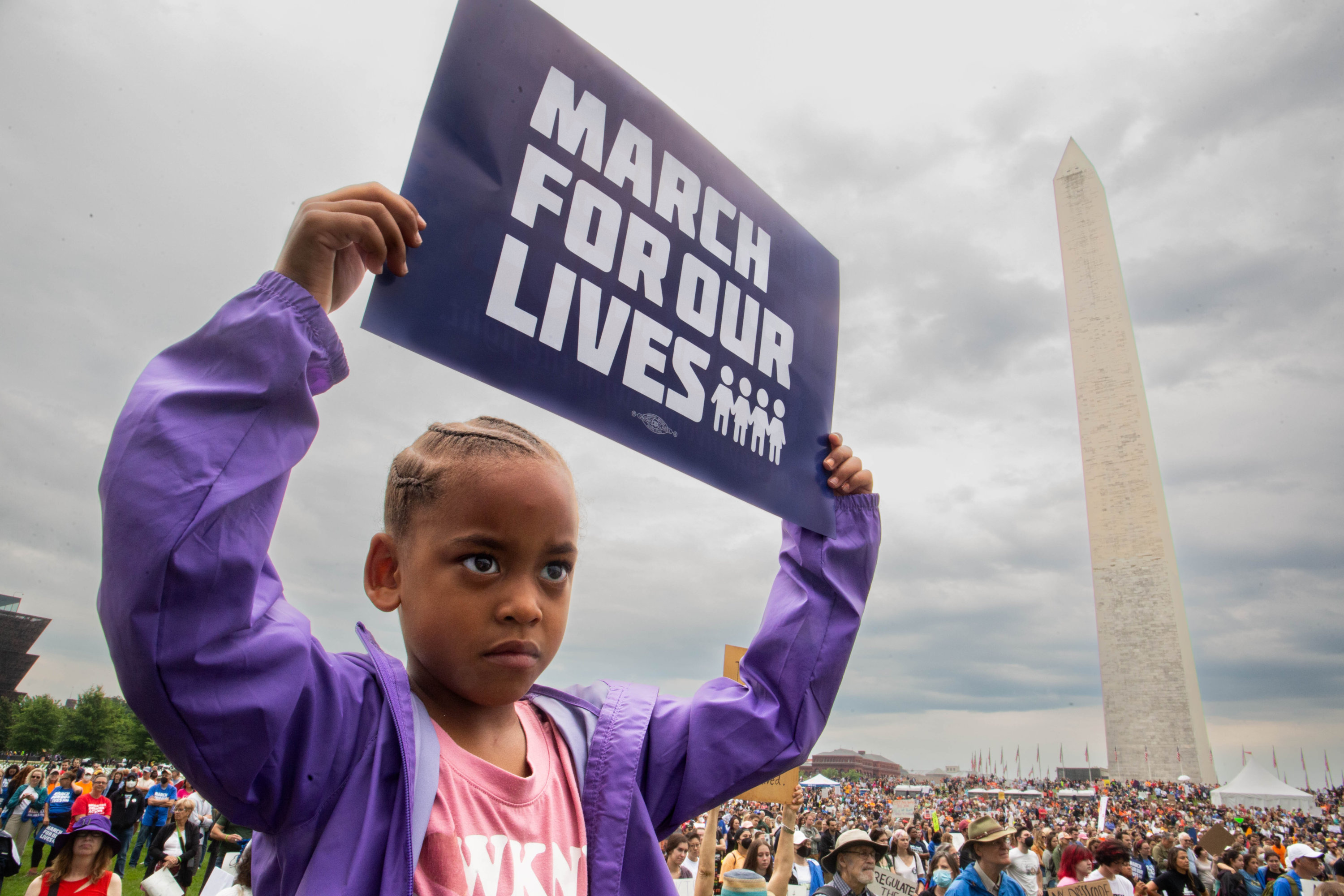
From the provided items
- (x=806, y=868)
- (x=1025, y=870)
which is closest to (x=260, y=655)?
(x=1025, y=870)

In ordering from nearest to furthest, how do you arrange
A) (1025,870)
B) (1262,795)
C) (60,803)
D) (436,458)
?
1. (436,458)
2. (1025,870)
3. (60,803)
4. (1262,795)

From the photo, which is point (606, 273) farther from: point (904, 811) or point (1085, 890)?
point (904, 811)

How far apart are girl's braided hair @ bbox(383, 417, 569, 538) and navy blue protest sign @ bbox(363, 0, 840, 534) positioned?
12 centimetres

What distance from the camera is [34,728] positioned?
4709 centimetres

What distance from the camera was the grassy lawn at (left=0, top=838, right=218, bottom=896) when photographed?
8555 millimetres

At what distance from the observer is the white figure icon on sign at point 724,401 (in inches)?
58.5

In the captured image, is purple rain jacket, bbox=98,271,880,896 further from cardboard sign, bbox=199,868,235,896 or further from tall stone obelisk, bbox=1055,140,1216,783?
tall stone obelisk, bbox=1055,140,1216,783

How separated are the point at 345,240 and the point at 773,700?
0.91 metres

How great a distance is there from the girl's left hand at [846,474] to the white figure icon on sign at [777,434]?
11 centimetres

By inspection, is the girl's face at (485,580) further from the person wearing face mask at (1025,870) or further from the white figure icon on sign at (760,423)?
the person wearing face mask at (1025,870)

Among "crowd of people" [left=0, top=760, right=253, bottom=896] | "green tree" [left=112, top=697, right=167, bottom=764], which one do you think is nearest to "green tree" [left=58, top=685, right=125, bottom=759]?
"green tree" [left=112, top=697, right=167, bottom=764]

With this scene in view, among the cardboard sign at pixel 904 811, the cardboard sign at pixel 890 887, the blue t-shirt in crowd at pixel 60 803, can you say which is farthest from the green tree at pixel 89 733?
the cardboard sign at pixel 890 887

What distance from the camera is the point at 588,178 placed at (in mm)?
1385

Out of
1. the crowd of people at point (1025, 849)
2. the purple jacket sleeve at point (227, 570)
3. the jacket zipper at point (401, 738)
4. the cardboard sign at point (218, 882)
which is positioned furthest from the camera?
the crowd of people at point (1025, 849)
